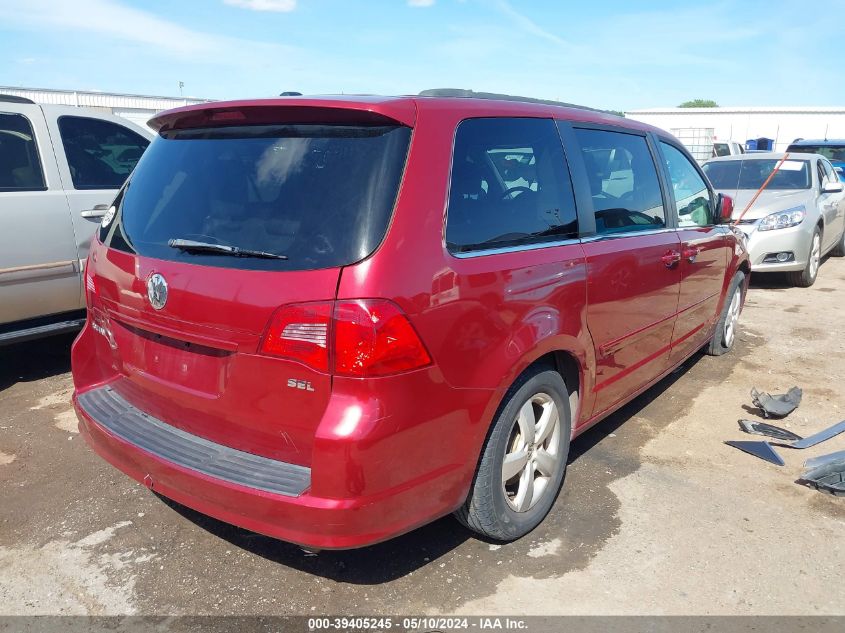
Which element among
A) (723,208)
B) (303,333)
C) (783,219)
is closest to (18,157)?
(303,333)

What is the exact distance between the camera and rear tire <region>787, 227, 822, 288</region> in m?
8.40

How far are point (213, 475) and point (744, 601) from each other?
2.04 meters

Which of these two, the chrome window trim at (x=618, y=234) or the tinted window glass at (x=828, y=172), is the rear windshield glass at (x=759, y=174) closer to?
the tinted window glass at (x=828, y=172)

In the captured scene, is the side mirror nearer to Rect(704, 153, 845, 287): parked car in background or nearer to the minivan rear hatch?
the minivan rear hatch

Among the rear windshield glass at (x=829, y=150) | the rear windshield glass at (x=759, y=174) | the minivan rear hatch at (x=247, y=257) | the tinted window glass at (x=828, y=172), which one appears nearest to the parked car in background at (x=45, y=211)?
the minivan rear hatch at (x=247, y=257)

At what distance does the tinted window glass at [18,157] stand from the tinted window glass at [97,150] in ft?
0.74

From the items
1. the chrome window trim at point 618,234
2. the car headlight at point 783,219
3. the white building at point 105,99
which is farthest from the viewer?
the white building at point 105,99

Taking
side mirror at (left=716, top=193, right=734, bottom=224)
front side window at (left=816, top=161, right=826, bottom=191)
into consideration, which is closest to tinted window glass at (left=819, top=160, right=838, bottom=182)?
front side window at (left=816, top=161, right=826, bottom=191)

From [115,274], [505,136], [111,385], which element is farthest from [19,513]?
[505,136]

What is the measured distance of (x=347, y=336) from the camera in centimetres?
209

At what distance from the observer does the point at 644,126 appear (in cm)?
406

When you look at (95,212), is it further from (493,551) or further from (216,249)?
(493,551)

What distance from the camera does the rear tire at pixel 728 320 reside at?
539cm

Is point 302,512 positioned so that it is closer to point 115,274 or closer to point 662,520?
point 115,274
